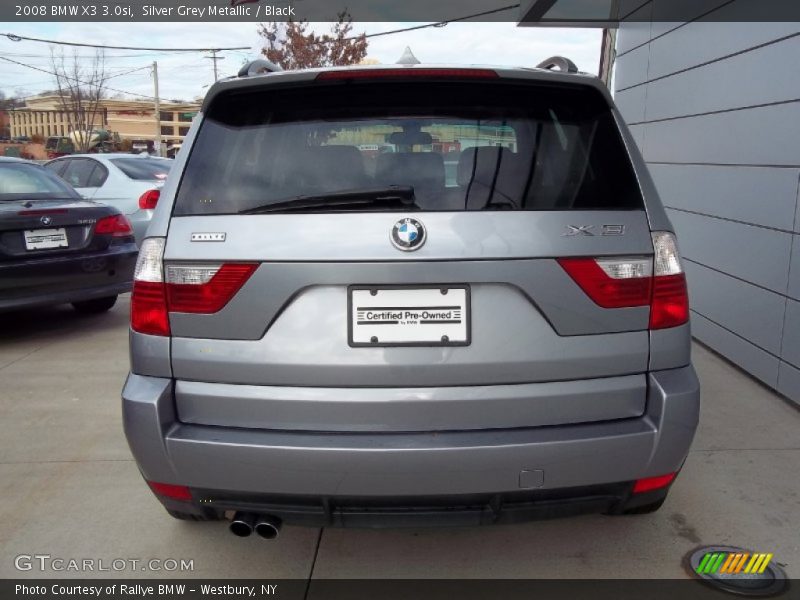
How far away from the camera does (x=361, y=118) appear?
2.33 metres

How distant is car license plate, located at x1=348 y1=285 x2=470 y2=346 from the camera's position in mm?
2084

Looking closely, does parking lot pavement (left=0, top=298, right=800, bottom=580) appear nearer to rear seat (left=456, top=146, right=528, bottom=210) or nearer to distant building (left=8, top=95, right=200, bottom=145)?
rear seat (left=456, top=146, right=528, bottom=210)

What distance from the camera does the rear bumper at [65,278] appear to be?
18.2 ft

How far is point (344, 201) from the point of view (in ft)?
7.05

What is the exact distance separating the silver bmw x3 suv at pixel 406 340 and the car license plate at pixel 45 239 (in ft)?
13.3

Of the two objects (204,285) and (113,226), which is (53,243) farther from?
(204,285)

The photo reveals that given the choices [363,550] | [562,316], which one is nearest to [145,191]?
[363,550]

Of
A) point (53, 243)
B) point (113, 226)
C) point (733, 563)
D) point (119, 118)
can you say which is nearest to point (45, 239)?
point (53, 243)

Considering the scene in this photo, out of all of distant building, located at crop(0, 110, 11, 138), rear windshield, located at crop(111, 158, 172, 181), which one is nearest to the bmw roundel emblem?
rear windshield, located at crop(111, 158, 172, 181)

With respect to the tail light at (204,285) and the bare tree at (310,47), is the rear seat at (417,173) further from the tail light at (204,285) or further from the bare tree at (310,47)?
the bare tree at (310,47)

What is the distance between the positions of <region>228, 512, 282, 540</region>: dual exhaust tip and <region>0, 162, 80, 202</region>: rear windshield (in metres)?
4.72

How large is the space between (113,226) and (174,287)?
4.64 meters

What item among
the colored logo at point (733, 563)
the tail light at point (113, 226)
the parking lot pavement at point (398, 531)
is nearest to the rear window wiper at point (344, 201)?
the parking lot pavement at point (398, 531)

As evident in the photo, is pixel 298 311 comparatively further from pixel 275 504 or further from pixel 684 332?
pixel 684 332
